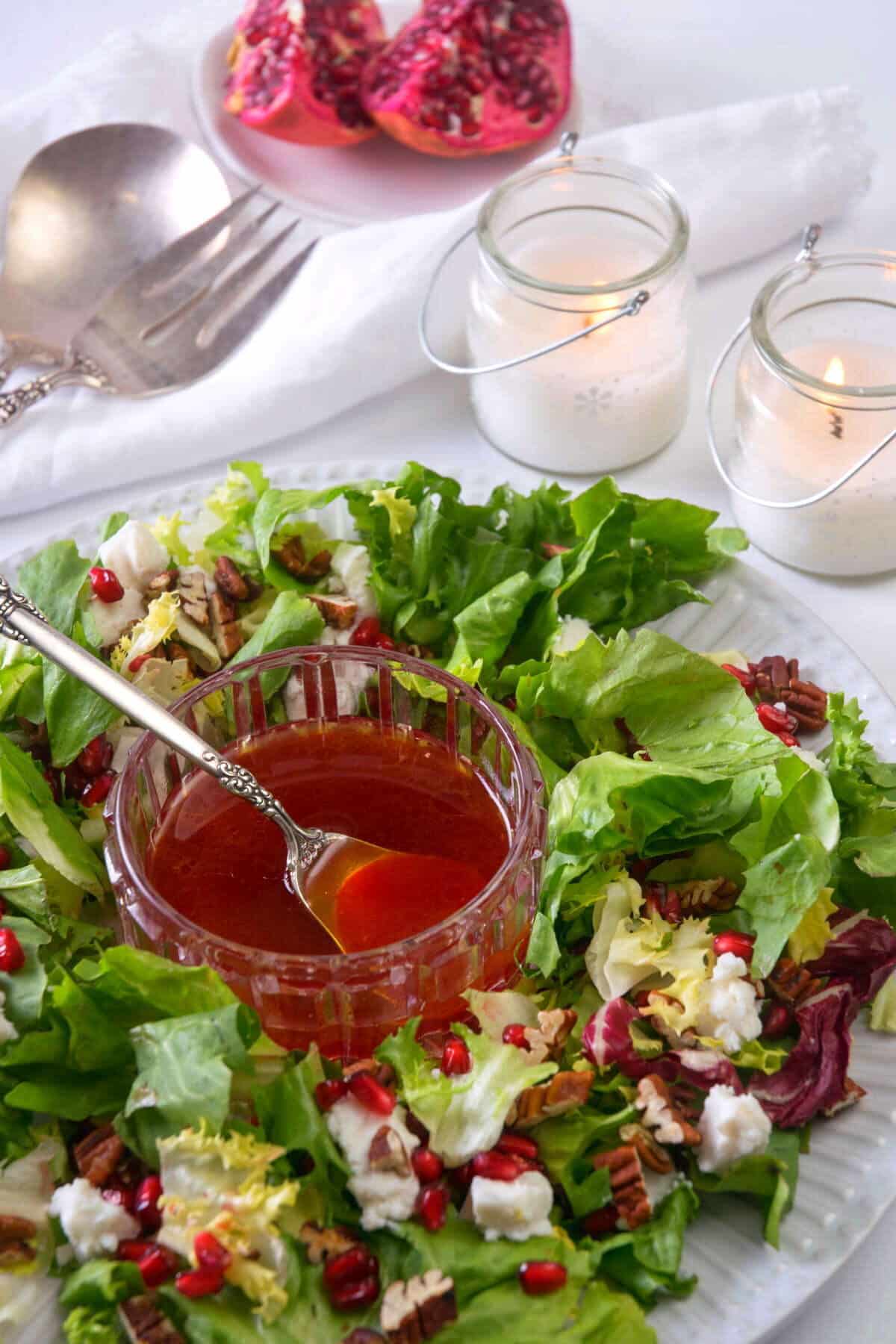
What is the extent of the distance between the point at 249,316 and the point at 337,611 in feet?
4.66

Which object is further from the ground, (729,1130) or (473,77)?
(473,77)

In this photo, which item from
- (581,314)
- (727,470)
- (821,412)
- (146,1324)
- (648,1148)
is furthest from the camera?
(727,470)

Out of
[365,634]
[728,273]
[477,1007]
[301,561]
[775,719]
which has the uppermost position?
[301,561]

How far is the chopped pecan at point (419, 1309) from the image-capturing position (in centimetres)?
238

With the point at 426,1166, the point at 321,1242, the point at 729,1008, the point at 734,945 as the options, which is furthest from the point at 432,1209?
the point at 734,945

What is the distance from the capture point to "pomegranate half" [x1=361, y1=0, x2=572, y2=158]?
15.7 ft

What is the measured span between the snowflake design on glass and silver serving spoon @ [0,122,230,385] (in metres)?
1.36

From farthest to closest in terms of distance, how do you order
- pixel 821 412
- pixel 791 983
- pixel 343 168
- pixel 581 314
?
pixel 343 168 < pixel 581 314 < pixel 821 412 < pixel 791 983

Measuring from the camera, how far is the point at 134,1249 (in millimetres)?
2484

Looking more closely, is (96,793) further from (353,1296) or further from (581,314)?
(581,314)

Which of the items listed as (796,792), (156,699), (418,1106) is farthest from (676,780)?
(156,699)

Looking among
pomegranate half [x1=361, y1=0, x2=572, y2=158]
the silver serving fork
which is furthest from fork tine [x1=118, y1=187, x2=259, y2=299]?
pomegranate half [x1=361, y1=0, x2=572, y2=158]

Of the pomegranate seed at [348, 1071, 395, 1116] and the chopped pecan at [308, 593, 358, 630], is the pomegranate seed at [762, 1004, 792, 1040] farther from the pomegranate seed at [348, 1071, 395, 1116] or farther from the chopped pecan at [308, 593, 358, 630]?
the chopped pecan at [308, 593, 358, 630]

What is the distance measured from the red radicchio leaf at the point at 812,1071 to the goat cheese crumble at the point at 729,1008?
8 centimetres
